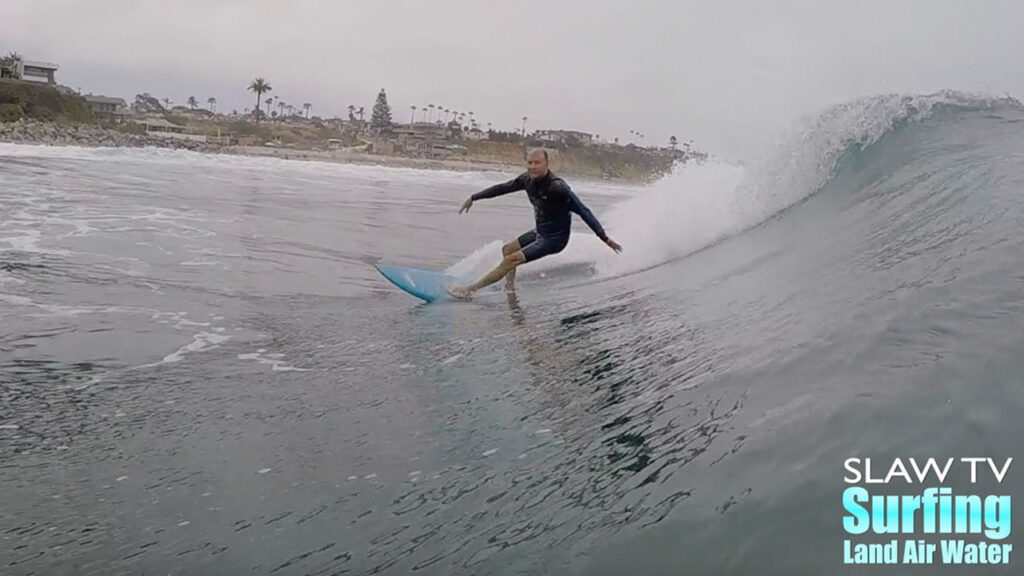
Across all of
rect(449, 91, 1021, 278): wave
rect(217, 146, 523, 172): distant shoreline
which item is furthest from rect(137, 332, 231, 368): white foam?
rect(217, 146, 523, 172): distant shoreline

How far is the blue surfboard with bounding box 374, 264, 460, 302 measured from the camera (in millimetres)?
8156

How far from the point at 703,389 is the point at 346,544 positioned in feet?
5.98

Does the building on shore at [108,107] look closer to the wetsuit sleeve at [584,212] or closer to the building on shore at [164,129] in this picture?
the building on shore at [164,129]

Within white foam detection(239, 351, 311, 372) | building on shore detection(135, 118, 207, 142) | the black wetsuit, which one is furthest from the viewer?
building on shore detection(135, 118, 207, 142)

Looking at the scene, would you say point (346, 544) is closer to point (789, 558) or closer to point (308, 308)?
point (789, 558)

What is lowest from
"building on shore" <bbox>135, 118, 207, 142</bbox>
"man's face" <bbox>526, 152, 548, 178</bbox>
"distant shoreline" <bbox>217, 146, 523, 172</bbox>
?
"man's face" <bbox>526, 152, 548, 178</bbox>

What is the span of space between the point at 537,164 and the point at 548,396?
14.2 ft

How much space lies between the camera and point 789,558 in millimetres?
2320

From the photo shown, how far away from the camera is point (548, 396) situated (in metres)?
4.12

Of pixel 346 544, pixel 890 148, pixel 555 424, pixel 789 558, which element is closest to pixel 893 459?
pixel 789 558

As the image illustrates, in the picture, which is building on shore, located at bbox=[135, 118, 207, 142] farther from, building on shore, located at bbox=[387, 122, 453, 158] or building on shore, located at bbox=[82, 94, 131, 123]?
building on shore, located at bbox=[387, 122, 453, 158]

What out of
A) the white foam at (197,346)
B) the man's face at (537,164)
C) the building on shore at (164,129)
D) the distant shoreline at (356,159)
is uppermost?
the building on shore at (164,129)

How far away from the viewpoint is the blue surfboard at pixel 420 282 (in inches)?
321

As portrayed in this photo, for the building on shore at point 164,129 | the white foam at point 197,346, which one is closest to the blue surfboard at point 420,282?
the white foam at point 197,346
